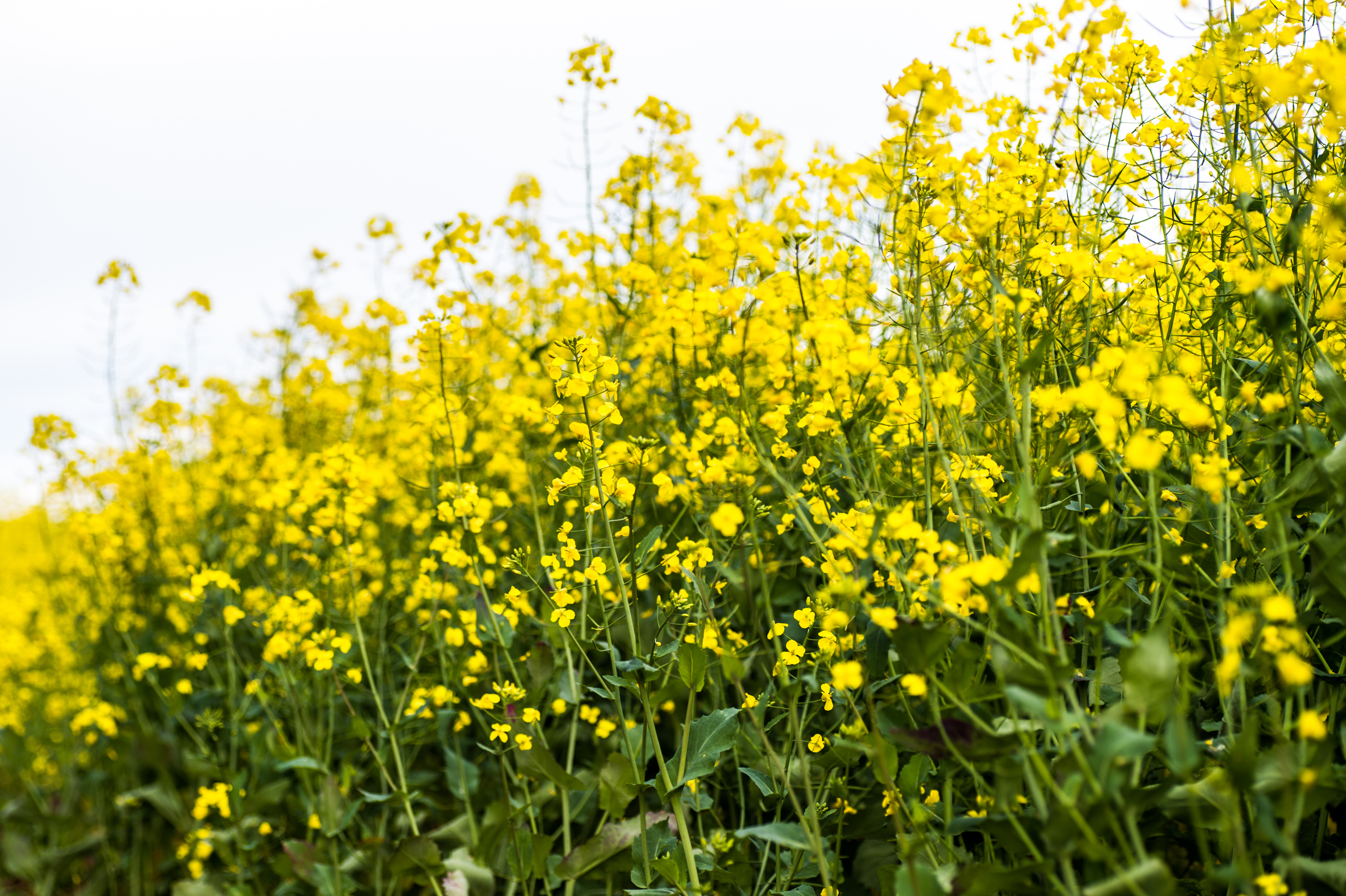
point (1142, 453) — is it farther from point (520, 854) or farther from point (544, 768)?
point (520, 854)

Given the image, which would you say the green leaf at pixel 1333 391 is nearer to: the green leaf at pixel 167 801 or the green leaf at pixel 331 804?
the green leaf at pixel 331 804

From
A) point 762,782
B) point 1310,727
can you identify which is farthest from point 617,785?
point 1310,727

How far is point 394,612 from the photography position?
13.1 feet

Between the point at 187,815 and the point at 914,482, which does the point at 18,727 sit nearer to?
the point at 187,815

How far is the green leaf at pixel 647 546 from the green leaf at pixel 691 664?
24 centimetres

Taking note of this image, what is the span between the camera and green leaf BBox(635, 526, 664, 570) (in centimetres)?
214

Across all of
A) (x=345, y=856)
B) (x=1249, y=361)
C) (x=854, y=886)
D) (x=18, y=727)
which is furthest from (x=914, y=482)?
(x=18, y=727)

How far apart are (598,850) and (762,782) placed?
0.63 metres

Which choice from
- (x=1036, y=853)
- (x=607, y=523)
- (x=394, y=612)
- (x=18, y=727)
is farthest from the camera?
(x=18, y=727)

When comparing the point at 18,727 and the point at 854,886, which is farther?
the point at 18,727

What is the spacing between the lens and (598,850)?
2439 mm

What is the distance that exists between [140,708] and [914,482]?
3.77 meters

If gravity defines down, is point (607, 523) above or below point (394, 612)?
above

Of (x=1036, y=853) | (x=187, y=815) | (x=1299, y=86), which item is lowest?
(x=187, y=815)
